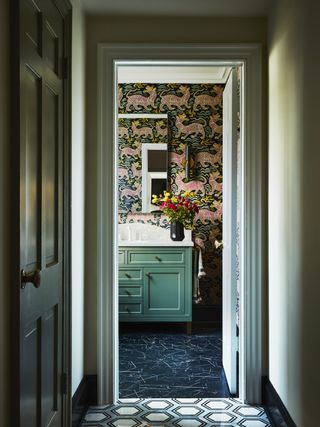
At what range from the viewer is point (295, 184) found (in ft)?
7.84

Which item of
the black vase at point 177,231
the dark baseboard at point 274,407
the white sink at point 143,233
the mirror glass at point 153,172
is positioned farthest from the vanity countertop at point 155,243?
the dark baseboard at point 274,407

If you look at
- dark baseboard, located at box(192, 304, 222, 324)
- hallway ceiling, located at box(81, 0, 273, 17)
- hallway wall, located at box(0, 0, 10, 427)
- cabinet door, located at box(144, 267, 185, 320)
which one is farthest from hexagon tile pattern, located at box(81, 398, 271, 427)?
hallway ceiling, located at box(81, 0, 273, 17)

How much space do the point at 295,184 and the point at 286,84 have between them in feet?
1.92

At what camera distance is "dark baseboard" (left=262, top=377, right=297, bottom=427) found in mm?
2562

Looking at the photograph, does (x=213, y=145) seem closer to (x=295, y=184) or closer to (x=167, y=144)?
(x=167, y=144)

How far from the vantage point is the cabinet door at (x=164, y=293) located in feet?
16.0

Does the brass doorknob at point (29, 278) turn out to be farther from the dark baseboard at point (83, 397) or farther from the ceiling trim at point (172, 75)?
the ceiling trim at point (172, 75)

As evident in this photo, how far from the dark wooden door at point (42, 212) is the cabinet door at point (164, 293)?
2425 millimetres

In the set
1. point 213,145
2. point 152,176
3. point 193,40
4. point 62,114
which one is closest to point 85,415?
point 62,114

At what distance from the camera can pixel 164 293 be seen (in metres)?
4.89

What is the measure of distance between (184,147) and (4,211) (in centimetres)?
392

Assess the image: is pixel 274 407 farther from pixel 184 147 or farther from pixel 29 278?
pixel 184 147

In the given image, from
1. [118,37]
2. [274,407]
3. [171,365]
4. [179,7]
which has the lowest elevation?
[171,365]

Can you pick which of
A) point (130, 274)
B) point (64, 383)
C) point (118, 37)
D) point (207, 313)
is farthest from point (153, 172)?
point (64, 383)
